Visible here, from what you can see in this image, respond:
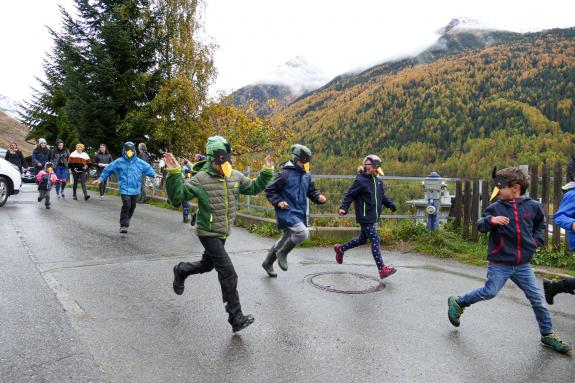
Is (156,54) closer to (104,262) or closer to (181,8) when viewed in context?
(181,8)

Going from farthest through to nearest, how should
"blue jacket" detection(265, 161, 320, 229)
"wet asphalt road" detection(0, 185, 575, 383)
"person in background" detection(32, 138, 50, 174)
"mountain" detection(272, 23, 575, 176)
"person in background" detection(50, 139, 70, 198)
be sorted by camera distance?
"mountain" detection(272, 23, 575, 176)
"person in background" detection(50, 139, 70, 198)
"person in background" detection(32, 138, 50, 174)
"blue jacket" detection(265, 161, 320, 229)
"wet asphalt road" detection(0, 185, 575, 383)

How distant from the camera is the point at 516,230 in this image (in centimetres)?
409

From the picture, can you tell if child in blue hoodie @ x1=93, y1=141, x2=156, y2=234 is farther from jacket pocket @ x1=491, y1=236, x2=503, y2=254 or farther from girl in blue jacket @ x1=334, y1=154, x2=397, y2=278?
jacket pocket @ x1=491, y1=236, x2=503, y2=254

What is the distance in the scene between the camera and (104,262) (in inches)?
263

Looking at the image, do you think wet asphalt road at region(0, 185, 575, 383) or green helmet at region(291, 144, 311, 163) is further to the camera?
green helmet at region(291, 144, 311, 163)

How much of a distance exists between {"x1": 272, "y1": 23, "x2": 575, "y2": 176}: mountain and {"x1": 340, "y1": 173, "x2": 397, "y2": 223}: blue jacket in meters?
57.2

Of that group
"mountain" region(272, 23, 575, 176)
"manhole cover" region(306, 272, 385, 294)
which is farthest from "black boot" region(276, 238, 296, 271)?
"mountain" region(272, 23, 575, 176)

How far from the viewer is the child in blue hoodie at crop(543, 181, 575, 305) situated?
431 cm

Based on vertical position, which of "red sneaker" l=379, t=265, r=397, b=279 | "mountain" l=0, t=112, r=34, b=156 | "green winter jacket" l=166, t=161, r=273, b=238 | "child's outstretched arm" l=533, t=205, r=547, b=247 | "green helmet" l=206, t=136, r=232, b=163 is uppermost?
"mountain" l=0, t=112, r=34, b=156

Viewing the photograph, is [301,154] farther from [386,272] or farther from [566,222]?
[566,222]

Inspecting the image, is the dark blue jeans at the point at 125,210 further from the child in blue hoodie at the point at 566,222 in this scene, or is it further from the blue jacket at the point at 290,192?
the child in blue hoodie at the point at 566,222

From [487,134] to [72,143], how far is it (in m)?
69.4

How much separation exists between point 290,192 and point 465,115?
89011 mm

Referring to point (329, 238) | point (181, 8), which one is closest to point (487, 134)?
point (181, 8)
